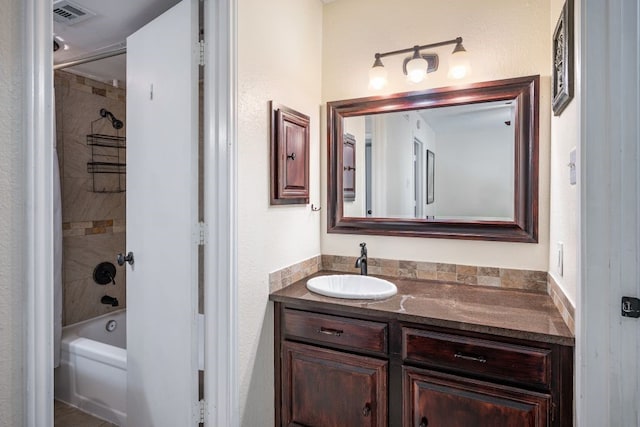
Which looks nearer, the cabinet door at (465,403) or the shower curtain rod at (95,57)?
the cabinet door at (465,403)

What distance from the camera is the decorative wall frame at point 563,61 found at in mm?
1282

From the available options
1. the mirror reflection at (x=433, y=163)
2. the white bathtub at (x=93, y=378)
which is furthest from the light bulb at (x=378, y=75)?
the white bathtub at (x=93, y=378)

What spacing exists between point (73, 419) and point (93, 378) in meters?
0.25

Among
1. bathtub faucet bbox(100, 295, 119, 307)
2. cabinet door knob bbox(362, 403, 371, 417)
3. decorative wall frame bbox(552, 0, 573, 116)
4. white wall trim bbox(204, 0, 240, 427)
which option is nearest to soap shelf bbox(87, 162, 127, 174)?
bathtub faucet bbox(100, 295, 119, 307)

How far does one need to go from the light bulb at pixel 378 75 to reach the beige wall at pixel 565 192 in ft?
2.76

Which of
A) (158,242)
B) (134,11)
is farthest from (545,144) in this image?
(134,11)

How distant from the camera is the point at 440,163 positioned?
2.03 metres

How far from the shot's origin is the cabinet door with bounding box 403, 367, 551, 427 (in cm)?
132

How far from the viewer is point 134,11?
1.90 meters

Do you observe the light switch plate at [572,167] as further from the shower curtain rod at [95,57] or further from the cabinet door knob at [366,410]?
the shower curtain rod at [95,57]
